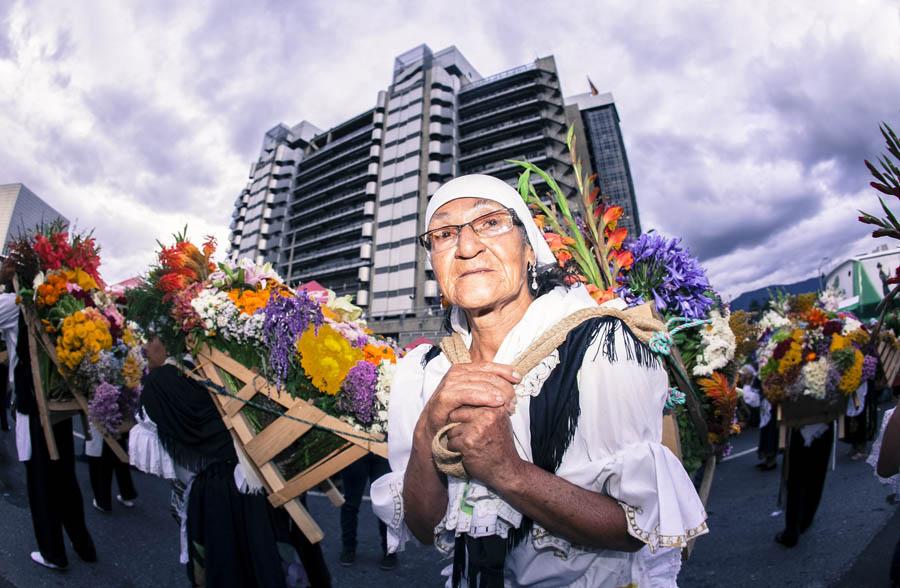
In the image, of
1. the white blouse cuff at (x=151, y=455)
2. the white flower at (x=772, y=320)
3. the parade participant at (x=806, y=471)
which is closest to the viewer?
the white blouse cuff at (x=151, y=455)

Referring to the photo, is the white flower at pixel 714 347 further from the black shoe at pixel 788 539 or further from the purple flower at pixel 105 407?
the purple flower at pixel 105 407

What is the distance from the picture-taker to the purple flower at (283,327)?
318 centimetres

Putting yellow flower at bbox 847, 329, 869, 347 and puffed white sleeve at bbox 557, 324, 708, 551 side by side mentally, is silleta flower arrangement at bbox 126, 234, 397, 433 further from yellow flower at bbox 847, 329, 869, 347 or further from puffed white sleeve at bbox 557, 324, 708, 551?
yellow flower at bbox 847, 329, 869, 347

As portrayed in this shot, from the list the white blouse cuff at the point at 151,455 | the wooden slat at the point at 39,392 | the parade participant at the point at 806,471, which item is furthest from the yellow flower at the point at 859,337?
the wooden slat at the point at 39,392

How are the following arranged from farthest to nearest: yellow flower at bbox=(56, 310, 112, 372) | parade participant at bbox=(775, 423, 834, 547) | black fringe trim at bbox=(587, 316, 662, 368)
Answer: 1. parade participant at bbox=(775, 423, 834, 547)
2. yellow flower at bbox=(56, 310, 112, 372)
3. black fringe trim at bbox=(587, 316, 662, 368)

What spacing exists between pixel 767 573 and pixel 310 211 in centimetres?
6742

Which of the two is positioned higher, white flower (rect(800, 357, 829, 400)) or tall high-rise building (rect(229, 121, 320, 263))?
tall high-rise building (rect(229, 121, 320, 263))

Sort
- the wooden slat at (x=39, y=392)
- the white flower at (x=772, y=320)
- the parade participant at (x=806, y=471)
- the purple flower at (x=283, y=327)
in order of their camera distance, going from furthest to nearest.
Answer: the white flower at (x=772, y=320) → the parade participant at (x=806, y=471) → the wooden slat at (x=39, y=392) → the purple flower at (x=283, y=327)

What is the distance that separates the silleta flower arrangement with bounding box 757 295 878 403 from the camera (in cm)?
483

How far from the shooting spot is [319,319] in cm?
349

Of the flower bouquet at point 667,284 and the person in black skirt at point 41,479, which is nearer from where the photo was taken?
the flower bouquet at point 667,284

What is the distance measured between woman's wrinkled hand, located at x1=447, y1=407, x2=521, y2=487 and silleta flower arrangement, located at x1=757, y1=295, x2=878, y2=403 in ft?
16.9

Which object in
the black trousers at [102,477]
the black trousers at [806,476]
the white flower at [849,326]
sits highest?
the white flower at [849,326]

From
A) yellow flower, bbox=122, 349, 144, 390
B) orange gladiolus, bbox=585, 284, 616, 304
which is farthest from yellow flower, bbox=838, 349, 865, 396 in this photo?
yellow flower, bbox=122, 349, 144, 390
